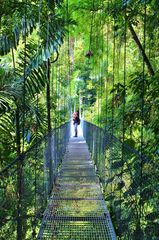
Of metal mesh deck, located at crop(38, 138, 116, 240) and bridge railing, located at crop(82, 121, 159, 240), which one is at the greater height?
bridge railing, located at crop(82, 121, 159, 240)

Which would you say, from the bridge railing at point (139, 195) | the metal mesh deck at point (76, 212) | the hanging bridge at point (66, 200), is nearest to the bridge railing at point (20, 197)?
the hanging bridge at point (66, 200)

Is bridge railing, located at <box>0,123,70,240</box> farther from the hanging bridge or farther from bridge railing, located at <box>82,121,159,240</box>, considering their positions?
bridge railing, located at <box>82,121,159,240</box>

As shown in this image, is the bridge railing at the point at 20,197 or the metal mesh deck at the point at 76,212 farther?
the metal mesh deck at the point at 76,212

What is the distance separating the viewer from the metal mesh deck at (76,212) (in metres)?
2.26

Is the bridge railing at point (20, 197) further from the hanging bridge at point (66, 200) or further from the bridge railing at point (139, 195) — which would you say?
the bridge railing at point (139, 195)

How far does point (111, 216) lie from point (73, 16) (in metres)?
2.22

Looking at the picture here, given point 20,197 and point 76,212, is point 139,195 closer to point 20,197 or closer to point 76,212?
point 20,197

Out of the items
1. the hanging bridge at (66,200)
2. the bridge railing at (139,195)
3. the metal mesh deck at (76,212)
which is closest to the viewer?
the bridge railing at (139,195)

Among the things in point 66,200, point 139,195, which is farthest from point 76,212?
point 139,195

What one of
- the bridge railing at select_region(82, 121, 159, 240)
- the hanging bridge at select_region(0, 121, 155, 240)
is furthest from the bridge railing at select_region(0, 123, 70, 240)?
the bridge railing at select_region(82, 121, 159, 240)

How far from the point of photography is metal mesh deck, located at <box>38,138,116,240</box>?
7.41 feet

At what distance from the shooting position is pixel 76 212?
267cm

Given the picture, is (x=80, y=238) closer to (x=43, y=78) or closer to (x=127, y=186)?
(x=127, y=186)

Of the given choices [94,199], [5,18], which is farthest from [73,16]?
[94,199]
